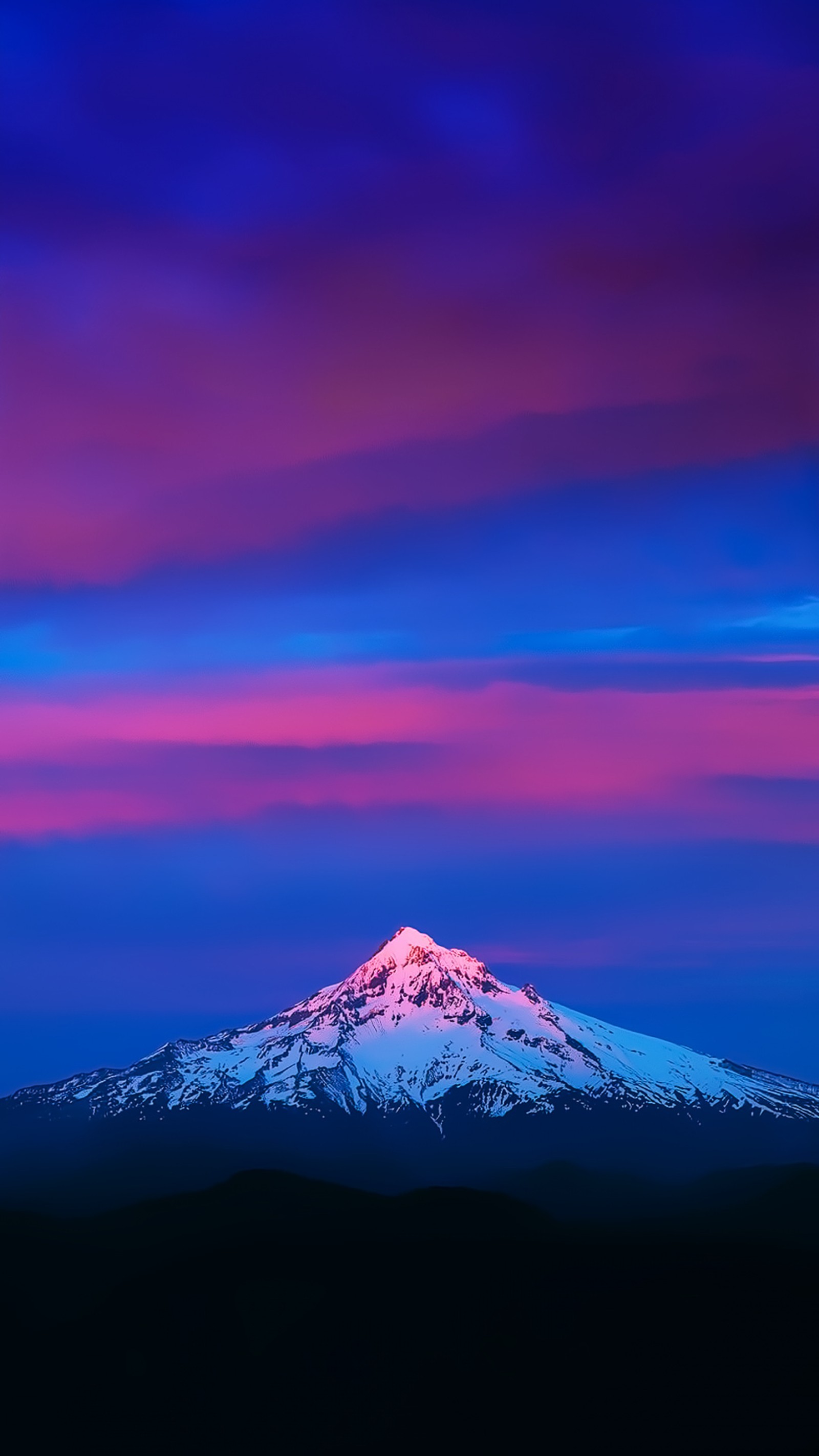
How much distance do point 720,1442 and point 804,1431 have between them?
377 inches

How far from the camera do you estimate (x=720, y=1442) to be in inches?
7859

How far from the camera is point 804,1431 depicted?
19850 centimetres
